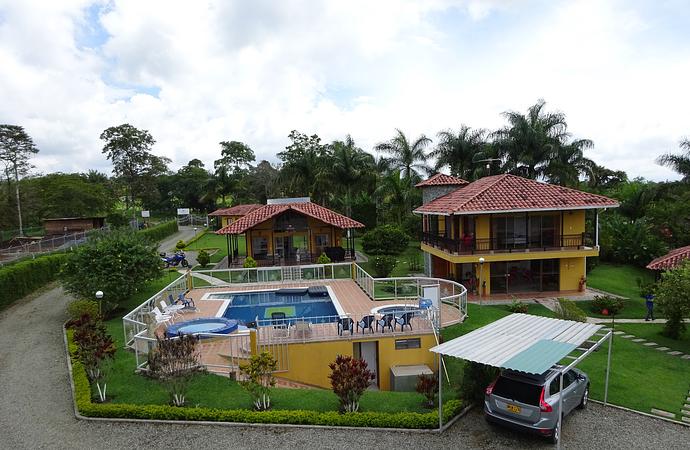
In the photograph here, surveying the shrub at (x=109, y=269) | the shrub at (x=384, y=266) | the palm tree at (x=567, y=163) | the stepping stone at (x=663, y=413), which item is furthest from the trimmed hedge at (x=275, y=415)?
the palm tree at (x=567, y=163)

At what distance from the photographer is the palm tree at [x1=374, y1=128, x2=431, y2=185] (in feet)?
138

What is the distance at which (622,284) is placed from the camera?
2627 cm

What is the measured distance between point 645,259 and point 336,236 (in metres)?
20.5

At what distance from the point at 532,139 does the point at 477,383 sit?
31.9 metres

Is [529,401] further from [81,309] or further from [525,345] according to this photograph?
[81,309]

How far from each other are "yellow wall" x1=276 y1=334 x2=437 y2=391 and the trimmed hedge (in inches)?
154

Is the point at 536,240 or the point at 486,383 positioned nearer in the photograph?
the point at 486,383

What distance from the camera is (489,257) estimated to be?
22.8 metres

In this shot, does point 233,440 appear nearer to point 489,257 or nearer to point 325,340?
point 325,340

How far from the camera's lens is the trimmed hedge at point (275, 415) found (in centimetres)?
974

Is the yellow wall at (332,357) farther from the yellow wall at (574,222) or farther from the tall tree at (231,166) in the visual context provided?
the tall tree at (231,166)

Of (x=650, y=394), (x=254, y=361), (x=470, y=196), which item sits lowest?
(x=650, y=394)

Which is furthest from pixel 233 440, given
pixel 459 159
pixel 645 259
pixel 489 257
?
pixel 459 159

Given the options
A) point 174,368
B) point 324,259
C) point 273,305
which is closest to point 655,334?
point 273,305
